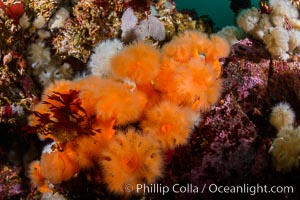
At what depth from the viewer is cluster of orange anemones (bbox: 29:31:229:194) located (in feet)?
9.48

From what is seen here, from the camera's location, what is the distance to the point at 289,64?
13.8 ft

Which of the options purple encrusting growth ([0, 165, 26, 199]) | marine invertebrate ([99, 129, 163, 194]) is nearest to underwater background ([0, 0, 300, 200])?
marine invertebrate ([99, 129, 163, 194])

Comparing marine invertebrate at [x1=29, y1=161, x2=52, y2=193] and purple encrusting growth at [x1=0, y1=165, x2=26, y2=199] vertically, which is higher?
purple encrusting growth at [x1=0, y1=165, x2=26, y2=199]

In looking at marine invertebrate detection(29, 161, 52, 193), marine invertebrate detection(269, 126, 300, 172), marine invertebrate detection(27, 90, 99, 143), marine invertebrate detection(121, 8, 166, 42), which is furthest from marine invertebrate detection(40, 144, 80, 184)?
marine invertebrate detection(121, 8, 166, 42)

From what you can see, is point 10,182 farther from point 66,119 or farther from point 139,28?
point 139,28

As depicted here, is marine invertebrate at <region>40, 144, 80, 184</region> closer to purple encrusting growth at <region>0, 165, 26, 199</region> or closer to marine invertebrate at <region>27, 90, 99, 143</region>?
marine invertebrate at <region>27, 90, 99, 143</region>

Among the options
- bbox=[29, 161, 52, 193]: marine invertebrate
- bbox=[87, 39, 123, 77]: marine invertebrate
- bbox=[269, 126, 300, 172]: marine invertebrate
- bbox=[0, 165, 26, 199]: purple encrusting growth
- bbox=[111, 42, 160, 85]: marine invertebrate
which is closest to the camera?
bbox=[269, 126, 300, 172]: marine invertebrate

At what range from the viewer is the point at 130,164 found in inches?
113

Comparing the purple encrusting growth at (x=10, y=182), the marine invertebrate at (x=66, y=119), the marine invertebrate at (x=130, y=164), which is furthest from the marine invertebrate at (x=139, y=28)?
the purple encrusting growth at (x=10, y=182)

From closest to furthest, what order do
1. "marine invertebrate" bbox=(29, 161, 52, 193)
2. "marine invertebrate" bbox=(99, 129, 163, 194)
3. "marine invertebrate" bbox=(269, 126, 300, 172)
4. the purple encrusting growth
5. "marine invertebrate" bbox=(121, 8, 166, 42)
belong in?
"marine invertebrate" bbox=(99, 129, 163, 194) < "marine invertebrate" bbox=(269, 126, 300, 172) < "marine invertebrate" bbox=(29, 161, 52, 193) < "marine invertebrate" bbox=(121, 8, 166, 42) < the purple encrusting growth

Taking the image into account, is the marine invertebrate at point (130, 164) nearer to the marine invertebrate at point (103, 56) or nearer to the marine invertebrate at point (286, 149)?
the marine invertebrate at point (286, 149)

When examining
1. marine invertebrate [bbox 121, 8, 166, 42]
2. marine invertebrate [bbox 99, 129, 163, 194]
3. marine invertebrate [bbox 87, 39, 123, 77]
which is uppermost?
marine invertebrate [bbox 121, 8, 166, 42]

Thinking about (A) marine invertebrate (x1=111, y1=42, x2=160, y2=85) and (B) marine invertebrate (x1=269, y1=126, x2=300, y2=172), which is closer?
(B) marine invertebrate (x1=269, y1=126, x2=300, y2=172)

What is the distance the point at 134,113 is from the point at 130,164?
1.69 feet
